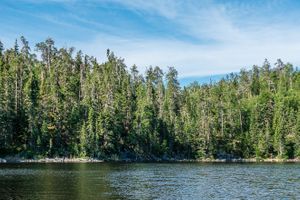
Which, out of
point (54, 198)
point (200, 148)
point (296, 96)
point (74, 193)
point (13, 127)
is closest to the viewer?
point (54, 198)

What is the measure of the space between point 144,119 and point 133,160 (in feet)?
53.8

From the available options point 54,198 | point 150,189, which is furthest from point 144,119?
point 54,198

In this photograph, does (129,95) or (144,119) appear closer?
(144,119)

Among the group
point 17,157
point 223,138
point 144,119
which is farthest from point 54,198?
point 223,138

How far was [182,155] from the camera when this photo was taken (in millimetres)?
164500

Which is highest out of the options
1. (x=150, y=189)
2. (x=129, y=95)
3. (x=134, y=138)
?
(x=129, y=95)

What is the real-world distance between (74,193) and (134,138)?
96314 millimetres

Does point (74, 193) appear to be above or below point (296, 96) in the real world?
below

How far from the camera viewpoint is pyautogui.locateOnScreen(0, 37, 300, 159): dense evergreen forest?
13788 centimetres

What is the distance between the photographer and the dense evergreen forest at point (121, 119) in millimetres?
137875

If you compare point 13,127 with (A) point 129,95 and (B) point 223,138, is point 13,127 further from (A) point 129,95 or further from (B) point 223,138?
(B) point 223,138

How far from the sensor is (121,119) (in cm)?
15712

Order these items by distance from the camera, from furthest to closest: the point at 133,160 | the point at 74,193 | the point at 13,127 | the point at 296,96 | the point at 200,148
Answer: the point at 296,96
the point at 200,148
the point at 133,160
the point at 13,127
the point at 74,193

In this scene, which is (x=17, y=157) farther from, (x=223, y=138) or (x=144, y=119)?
(x=223, y=138)
